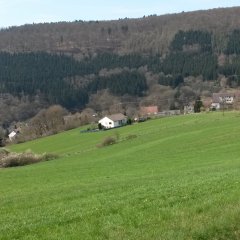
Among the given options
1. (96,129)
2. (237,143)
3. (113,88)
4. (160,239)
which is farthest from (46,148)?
(113,88)

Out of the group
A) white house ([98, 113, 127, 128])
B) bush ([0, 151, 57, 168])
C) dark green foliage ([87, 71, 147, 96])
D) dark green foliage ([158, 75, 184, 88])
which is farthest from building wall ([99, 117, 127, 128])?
dark green foliage ([158, 75, 184, 88])

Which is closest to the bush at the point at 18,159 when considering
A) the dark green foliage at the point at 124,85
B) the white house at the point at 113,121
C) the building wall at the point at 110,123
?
the white house at the point at 113,121

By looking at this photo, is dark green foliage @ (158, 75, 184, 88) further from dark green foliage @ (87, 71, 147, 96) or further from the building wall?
the building wall

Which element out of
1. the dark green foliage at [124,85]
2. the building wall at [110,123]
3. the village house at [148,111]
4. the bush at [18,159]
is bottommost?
the dark green foliage at [124,85]

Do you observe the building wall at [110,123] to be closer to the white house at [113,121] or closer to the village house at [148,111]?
the white house at [113,121]

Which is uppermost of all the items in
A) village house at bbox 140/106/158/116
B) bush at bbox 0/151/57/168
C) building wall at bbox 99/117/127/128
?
bush at bbox 0/151/57/168

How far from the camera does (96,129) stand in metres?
101

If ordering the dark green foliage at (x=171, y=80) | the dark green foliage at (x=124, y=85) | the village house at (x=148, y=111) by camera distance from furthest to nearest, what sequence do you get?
the dark green foliage at (x=124, y=85)
the dark green foliage at (x=171, y=80)
the village house at (x=148, y=111)

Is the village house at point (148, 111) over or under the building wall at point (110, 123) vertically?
under

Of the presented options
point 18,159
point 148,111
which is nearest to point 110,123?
point 148,111

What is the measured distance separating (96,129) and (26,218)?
87.2 metres

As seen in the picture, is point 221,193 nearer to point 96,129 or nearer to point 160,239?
point 160,239

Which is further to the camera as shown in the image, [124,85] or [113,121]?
[124,85]

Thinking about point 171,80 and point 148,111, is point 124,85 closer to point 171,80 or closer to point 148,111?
point 171,80
